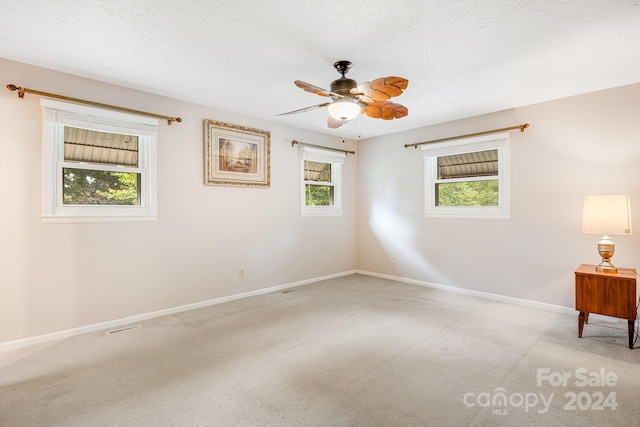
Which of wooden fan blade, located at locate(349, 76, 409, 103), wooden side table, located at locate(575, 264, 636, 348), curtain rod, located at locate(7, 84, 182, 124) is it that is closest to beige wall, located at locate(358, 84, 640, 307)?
wooden side table, located at locate(575, 264, 636, 348)

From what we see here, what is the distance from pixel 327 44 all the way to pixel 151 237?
2764 millimetres

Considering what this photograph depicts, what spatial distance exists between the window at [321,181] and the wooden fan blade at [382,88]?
2.67 meters

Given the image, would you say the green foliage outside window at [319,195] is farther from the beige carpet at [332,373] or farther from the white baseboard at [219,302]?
the beige carpet at [332,373]

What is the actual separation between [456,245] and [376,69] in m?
2.91

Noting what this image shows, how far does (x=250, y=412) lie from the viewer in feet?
6.24

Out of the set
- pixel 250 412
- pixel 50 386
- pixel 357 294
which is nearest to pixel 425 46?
pixel 250 412

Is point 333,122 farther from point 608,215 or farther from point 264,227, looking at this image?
point 608,215

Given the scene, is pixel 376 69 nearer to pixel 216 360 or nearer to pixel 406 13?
pixel 406 13

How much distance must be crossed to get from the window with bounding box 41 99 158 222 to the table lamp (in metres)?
4.48

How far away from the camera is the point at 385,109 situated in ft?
8.96

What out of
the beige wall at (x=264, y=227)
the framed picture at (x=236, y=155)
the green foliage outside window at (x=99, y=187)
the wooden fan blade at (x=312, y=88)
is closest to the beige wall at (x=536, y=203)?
the beige wall at (x=264, y=227)

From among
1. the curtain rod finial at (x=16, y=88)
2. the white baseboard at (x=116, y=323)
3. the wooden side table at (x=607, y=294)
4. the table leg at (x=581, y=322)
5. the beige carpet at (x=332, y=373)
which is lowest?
the beige carpet at (x=332, y=373)

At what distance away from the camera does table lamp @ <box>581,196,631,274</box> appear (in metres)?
2.84

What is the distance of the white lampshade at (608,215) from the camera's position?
9.30ft
